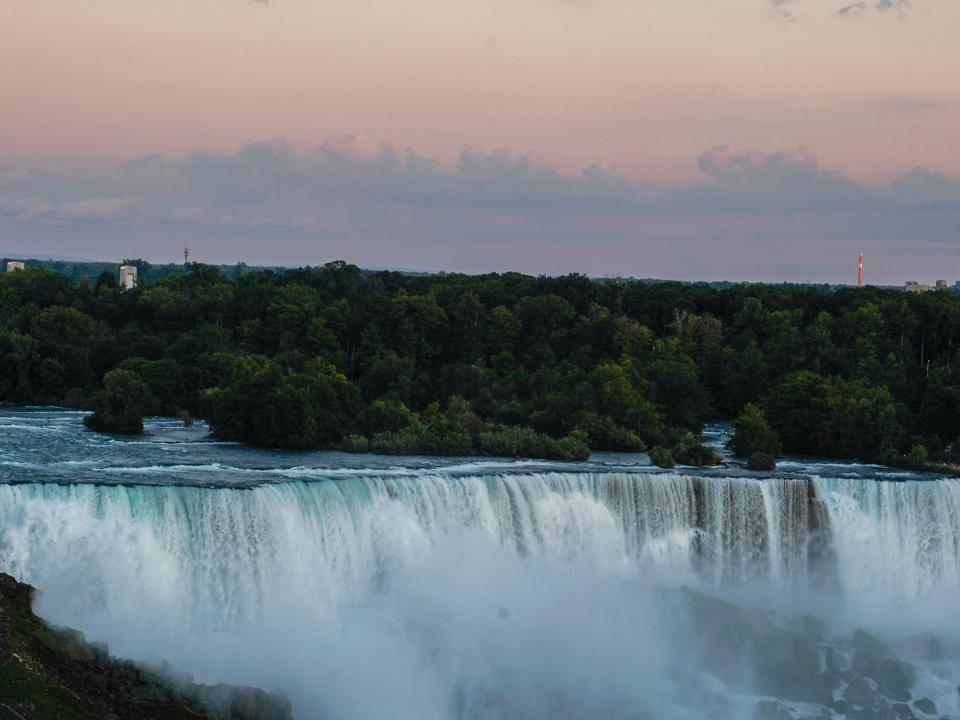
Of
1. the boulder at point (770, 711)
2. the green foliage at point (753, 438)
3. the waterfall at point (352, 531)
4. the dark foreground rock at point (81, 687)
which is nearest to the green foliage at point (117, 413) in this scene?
the waterfall at point (352, 531)

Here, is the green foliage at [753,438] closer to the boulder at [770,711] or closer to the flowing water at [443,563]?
the flowing water at [443,563]

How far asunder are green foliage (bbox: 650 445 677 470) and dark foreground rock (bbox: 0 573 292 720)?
59.8 feet

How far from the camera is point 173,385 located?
48.5 metres

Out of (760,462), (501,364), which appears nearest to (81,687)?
(760,462)

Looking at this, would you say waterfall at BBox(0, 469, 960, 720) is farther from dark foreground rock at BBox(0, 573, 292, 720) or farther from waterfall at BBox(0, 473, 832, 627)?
dark foreground rock at BBox(0, 573, 292, 720)

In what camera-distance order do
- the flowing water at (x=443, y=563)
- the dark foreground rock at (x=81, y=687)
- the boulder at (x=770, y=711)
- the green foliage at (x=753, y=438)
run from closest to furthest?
the dark foreground rock at (x=81, y=687), the flowing water at (x=443, y=563), the boulder at (x=770, y=711), the green foliage at (x=753, y=438)

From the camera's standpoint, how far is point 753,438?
42.8 m

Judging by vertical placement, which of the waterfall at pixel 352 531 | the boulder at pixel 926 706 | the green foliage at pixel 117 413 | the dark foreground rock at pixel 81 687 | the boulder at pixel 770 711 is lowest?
the boulder at pixel 926 706

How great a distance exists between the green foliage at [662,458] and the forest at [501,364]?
313 mm

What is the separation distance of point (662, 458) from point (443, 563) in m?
11.9

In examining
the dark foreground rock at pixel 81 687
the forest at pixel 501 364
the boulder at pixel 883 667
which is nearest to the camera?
the dark foreground rock at pixel 81 687

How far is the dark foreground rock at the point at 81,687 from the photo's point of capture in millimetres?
19141

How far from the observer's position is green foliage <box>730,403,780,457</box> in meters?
42.7

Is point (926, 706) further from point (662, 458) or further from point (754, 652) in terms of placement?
point (662, 458)
